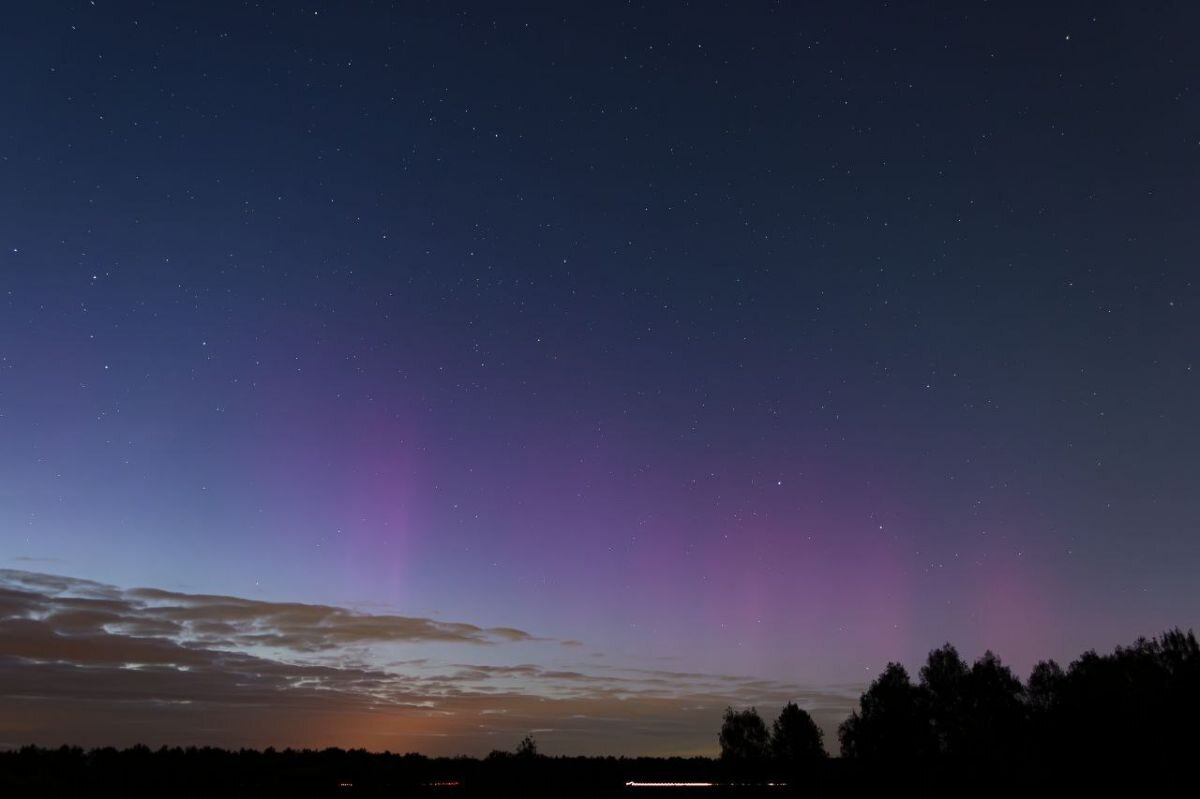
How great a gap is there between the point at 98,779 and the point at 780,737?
90.2 metres

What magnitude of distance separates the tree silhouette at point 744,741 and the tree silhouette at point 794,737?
1751 millimetres

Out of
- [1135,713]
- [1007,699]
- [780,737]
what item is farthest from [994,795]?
[780,737]

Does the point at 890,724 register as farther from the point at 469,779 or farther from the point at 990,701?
the point at 469,779

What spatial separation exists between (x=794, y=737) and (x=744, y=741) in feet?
25.3

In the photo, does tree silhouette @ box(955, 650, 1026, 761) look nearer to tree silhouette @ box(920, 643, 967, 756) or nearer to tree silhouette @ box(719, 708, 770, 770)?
tree silhouette @ box(920, 643, 967, 756)

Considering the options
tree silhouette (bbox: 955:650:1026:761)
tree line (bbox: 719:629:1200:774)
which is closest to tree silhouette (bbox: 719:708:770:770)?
tree line (bbox: 719:629:1200:774)

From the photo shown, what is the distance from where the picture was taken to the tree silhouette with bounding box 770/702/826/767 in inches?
4820

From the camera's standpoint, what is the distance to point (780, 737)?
126625 millimetres

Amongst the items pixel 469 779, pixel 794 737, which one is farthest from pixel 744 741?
pixel 469 779

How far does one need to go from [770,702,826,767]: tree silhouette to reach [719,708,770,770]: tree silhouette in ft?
5.75

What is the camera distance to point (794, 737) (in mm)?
125312

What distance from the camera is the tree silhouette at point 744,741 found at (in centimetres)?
12700

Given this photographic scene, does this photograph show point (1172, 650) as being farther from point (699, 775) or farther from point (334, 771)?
point (334, 771)

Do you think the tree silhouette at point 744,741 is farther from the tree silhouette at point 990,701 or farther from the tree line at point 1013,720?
the tree silhouette at point 990,701
